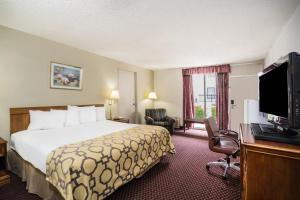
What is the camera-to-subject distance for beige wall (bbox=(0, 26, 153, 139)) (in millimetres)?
2660

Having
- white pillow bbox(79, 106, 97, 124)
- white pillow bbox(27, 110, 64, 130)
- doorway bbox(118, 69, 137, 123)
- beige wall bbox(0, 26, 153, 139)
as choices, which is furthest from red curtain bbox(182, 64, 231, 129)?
white pillow bbox(27, 110, 64, 130)

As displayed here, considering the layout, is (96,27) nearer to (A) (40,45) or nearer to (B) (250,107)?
(A) (40,45)

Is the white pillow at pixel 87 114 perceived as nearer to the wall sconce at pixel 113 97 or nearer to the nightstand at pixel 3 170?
the wall sconce at pixel 113 97

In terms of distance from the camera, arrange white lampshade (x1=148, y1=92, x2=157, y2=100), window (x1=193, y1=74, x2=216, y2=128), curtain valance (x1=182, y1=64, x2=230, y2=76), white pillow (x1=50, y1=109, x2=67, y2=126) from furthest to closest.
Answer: white lampshade (x1=148, y1=92, x2=157, y2=100) → window (x1=193, y1=74, x2=216, y2=128) → curtain valance (x1=182, y1=64, x2=230, y2=76) → white pillow (x1=50, y1=109, x2=67, y2=126)

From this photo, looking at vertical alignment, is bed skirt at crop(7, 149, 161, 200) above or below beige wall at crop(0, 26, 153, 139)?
below

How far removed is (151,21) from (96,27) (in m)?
0.95

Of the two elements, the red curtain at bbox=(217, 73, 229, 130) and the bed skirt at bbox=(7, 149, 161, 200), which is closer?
the bed skirt at bbox=(7, 149, 161, 200)

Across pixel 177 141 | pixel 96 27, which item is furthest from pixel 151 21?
pixel 177 141

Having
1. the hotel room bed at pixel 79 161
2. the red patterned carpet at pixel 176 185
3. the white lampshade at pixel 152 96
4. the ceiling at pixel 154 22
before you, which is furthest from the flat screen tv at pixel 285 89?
the white lampshade at pixel 152 96

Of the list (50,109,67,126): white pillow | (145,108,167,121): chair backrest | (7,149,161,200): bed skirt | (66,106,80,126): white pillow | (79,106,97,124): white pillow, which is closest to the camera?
(7,149,161,200): bed skirt

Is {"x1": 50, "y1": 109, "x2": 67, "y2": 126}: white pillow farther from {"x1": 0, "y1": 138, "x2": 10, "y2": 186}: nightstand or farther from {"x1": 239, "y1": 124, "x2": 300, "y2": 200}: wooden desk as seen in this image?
{"x1": 239, "y1": 124, "x2": 300, "y2": 200}: wooden desk

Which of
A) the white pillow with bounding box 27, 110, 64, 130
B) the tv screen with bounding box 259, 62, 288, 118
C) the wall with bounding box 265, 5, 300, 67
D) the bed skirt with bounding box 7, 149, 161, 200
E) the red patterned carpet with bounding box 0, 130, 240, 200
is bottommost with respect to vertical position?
the red patterned carpet with bounding box 0, 130, 240, 200

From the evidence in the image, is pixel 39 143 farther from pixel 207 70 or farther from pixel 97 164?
pixel 207 70

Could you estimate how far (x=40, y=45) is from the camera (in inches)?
121
